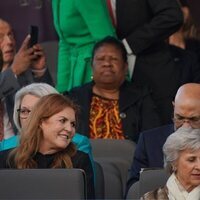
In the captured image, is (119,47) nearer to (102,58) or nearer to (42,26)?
(102,58)

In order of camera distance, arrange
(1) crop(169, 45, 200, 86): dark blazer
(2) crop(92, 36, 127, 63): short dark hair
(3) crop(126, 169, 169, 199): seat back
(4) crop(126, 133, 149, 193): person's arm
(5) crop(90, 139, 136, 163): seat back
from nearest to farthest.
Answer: (3) crop(126, 169, 169, 199): seat back
(4) crop(126, 133, 149, 193): person's arm
(5) crop(90, 139, 136, 163): seat back
(2) crop(92, 36, 127, 63): short dark hair
(1) crop(169, 45, 200, 86): dark blazer

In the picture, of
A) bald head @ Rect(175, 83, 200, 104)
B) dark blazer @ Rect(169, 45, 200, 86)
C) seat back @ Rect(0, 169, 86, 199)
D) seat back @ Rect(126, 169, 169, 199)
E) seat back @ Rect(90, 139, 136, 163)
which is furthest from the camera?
dark blazer @ Rect(169, 45, 200, 86)

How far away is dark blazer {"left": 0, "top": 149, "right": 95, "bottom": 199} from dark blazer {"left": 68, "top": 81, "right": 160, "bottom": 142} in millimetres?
1286

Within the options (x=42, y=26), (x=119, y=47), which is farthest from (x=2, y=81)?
(x=42, y=26)

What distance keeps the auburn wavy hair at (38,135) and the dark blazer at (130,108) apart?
127 cm

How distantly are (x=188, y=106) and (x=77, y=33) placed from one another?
150cm

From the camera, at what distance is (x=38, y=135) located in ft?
A: 20.5

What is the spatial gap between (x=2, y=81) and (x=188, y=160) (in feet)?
7.27

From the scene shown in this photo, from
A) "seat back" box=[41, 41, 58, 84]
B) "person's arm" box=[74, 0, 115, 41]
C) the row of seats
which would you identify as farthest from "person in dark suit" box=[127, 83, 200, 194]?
"seat back" box=[41, 41, 58, 84]

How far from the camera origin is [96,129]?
7.58 m

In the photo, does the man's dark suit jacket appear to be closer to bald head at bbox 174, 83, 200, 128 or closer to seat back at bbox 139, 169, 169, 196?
bald head at bbox 174, 83, 200, 128

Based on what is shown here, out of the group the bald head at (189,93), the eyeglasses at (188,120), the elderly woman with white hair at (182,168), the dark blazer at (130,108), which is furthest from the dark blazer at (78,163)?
the dark blazer at (130,108)

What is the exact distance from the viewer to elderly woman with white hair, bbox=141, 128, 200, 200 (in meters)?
5.72

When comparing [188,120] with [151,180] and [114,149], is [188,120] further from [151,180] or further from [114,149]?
[151,180]
